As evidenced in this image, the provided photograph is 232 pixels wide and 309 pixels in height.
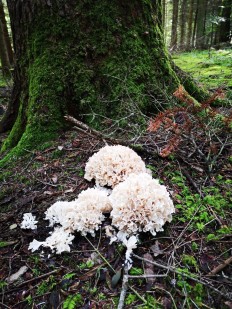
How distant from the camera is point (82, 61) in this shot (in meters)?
4.15

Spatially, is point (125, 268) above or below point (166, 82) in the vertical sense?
below

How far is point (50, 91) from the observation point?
408 cm

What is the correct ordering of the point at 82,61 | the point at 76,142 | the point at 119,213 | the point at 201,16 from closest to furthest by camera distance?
1. the point at 119,213
2. the point at 76,142
3. the point at 82,61
4. the point at 201,16

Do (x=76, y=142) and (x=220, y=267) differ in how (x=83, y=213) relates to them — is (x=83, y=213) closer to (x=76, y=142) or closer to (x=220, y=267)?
(x=220, y=267)

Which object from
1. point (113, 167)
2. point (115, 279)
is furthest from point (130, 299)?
point (113, 167)

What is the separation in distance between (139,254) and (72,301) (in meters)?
0.69

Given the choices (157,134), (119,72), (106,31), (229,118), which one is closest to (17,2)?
(106,31)

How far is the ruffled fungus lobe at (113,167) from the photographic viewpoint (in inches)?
121

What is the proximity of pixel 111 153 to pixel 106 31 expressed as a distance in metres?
2.24

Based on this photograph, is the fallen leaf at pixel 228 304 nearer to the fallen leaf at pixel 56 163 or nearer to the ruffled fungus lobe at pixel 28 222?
the ruffled fungus lobe at pixel 28 222

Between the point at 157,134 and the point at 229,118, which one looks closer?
the point at 229,118

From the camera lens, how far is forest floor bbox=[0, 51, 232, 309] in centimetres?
201

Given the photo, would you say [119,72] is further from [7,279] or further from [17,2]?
[7,279]

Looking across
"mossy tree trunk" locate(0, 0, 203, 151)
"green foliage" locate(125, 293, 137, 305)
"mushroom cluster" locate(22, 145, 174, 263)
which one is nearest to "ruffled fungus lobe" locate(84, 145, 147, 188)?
"mushroom cluster" locate(22, 145, 174, 263)
